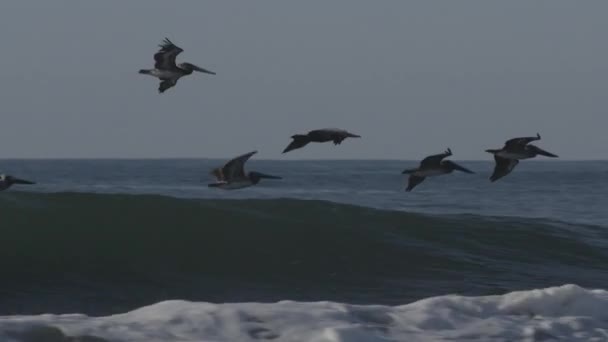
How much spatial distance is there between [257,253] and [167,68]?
10.8 ft

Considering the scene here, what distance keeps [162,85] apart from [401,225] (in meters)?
6.57

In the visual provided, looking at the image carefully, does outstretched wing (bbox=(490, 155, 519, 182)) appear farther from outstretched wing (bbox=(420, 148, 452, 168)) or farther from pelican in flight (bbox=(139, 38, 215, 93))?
pelican in flight (bbox=(139, 38, 215, 93))

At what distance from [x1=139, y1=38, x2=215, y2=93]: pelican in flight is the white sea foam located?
18.8ft

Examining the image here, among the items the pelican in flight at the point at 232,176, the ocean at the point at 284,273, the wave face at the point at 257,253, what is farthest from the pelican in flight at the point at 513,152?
the pelican in flight at the point at 232,176

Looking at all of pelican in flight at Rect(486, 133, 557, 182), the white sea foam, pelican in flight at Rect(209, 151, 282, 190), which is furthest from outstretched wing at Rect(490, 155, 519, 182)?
the white sea foam

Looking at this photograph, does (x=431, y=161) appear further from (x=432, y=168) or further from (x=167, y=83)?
(x=167, y=83)

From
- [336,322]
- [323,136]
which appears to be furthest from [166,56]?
[336,322]

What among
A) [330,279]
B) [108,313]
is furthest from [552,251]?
[108,313]

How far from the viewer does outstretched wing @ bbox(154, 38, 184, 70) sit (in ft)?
59.3

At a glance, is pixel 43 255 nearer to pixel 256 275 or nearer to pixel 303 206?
pixel 256 275

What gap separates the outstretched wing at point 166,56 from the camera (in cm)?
1808

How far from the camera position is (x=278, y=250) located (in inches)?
814

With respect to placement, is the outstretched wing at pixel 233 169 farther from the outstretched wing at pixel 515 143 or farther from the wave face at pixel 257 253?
the outstretched wing at pixel 515 143

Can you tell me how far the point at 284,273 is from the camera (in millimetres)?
19062
